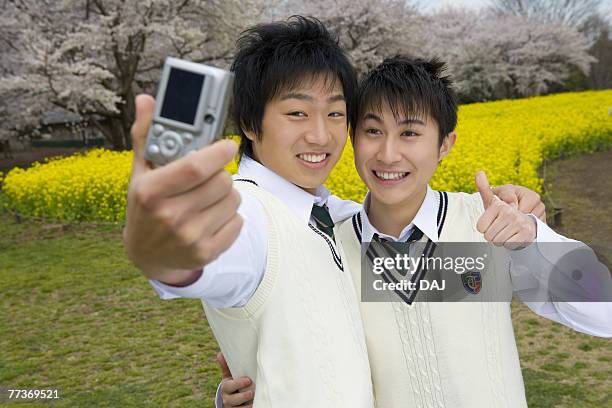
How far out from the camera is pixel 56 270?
7.12 meters

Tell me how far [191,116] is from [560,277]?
4.10 feet

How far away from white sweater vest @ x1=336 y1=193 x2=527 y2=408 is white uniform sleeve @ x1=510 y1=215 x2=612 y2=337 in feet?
0.28

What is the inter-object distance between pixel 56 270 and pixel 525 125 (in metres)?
10.8

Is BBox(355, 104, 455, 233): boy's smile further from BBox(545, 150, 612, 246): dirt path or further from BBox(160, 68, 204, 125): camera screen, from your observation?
BBox(545, 150, 612, 246): dirt path

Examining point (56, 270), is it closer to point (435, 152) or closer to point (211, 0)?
point (435, 152)

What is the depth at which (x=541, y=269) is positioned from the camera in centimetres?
167

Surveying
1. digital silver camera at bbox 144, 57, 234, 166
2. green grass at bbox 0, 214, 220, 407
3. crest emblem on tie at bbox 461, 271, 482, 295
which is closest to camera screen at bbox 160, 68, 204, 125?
digital silver camera at bbox 144, 57, 234, 166

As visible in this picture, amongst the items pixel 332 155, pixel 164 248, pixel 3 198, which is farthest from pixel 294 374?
pixel 3 198

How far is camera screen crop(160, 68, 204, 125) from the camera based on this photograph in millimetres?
910

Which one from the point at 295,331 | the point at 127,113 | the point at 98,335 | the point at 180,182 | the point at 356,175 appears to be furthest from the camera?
the point at 127,113

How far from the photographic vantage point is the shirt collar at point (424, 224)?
1761 mm

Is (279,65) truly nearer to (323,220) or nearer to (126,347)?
(323,220)

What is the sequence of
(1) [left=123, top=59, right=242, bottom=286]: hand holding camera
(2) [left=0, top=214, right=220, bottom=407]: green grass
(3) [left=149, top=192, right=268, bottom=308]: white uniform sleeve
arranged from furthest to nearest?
1. (2) [left=0, top=214, right=220, bottom=407]: green grass
2. (3) [left=149, top=192, right=268, bottom=308]: white uniform sleeve
3. (1) [left=123, top=59, right=242, bottom=286]: hand holding camera

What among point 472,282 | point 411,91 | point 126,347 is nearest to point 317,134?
point 411,91
